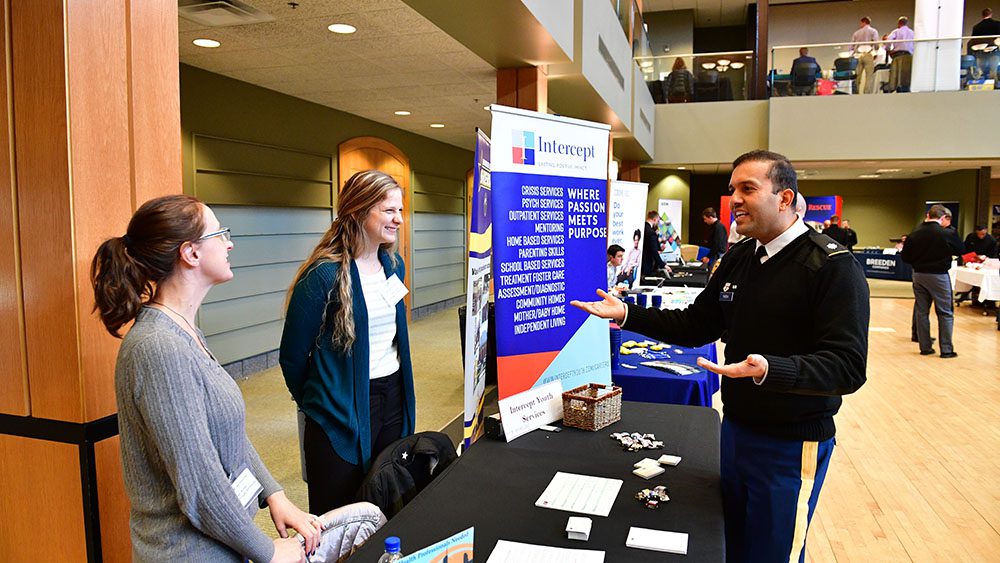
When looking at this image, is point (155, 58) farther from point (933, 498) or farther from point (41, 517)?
point (933, 498)

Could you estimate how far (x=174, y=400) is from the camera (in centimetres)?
130

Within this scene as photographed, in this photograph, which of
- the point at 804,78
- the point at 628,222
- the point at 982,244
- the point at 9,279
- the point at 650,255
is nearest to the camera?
the point at 9,279

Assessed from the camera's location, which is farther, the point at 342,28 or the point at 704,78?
the point at 704,78

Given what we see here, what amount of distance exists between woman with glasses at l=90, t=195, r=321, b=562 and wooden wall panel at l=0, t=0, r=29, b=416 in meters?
0.39

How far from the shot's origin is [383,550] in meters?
1.52

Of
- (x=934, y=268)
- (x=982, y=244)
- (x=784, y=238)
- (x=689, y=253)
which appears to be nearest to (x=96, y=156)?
(x=784, y=238)

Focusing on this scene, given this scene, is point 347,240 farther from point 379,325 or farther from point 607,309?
point 607,309

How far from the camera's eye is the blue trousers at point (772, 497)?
190cm

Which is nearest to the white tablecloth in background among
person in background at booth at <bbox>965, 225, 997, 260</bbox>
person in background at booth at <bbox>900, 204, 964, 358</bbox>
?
person in background at booth at <bbox>965, 225, 997, 260</bbox>

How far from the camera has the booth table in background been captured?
15.8 metres

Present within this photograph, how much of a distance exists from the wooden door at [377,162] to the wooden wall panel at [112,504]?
577 cm

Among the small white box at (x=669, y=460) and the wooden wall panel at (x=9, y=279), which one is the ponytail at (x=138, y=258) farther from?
the small white box at (x=669, y=460)

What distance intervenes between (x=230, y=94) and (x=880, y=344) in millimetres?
7999

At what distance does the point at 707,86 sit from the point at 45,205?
12946mm
